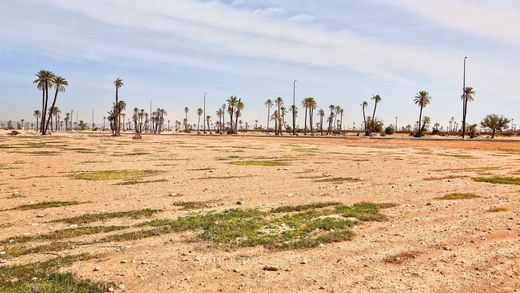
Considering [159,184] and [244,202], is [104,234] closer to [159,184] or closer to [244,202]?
[244,202]

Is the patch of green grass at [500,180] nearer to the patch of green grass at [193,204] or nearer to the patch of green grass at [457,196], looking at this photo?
the patch of green grass at [457,196]

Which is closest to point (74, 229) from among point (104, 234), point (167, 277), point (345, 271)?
point (104, 234)

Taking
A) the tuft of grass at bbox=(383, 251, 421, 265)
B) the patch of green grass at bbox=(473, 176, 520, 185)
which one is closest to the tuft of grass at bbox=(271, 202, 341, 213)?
the tuft of grass at bbox=(383, 251, 421, 265)

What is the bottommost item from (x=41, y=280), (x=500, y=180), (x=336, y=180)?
(x=41, y=280)

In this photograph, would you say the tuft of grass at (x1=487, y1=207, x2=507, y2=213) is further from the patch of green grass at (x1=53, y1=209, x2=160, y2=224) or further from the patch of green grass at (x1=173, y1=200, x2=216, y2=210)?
the patch of green grass at (x1=53, y1=209, x2=160, y2=224)

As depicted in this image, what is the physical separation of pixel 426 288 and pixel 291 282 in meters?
2.47

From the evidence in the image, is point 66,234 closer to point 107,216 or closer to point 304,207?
point 107,216

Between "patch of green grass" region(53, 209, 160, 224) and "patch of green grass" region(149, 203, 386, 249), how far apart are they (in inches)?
49.7

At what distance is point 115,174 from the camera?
24.7 meters

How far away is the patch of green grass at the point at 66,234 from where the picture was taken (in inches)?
432

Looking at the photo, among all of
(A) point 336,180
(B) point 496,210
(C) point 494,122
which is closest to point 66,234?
(B) point 496,210

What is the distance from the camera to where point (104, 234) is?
37.8ft

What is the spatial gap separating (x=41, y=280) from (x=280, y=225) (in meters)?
6.40

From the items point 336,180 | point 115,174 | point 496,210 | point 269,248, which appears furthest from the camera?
point 115,174
